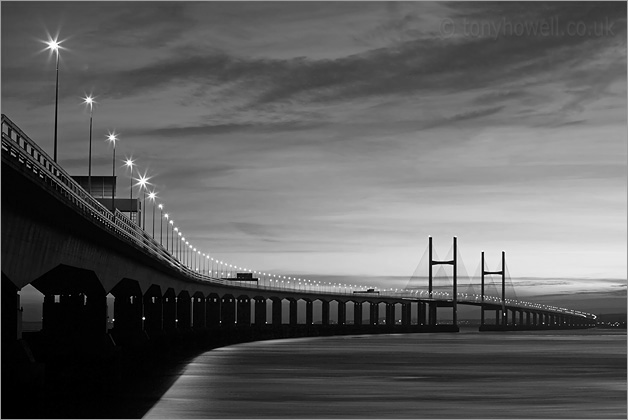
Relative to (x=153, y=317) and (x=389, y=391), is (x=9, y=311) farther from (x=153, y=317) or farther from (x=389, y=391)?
(x=153, y=317)

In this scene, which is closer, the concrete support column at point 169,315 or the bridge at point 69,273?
the bridge at point 69,273

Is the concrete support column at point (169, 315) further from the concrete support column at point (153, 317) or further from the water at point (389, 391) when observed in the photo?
the water at point (389, 391)

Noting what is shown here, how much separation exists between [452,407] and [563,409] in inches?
170

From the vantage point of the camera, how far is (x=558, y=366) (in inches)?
3450

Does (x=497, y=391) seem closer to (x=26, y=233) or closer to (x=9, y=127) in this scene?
(x=26, y=233)

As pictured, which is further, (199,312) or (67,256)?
(199,312)

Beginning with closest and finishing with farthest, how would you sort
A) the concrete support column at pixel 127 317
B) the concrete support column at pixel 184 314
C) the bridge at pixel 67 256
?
the bridge at pixel 67 256 → the concrete support column at pixel 127 317 → the concrete support column at pixel 184 314

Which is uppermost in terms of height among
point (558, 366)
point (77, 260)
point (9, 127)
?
point (9, 127)

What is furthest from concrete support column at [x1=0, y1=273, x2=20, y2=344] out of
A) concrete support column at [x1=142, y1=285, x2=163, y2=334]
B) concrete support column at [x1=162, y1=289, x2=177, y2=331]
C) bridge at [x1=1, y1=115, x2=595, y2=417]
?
concrete support column at [x1=162, y1=289, x2=177, y2=331]

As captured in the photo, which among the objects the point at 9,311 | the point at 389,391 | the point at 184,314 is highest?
the point at 9,311

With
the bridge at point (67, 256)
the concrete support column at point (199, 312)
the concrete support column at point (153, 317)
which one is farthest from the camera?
the concrete support column at point (199, 312)

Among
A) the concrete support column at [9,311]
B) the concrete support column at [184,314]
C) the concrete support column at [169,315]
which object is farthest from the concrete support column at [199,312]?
the concrete support column at [9,311]

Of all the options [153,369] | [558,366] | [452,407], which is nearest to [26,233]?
[452,407]

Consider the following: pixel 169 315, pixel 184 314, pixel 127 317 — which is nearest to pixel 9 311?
pixel 127 317
